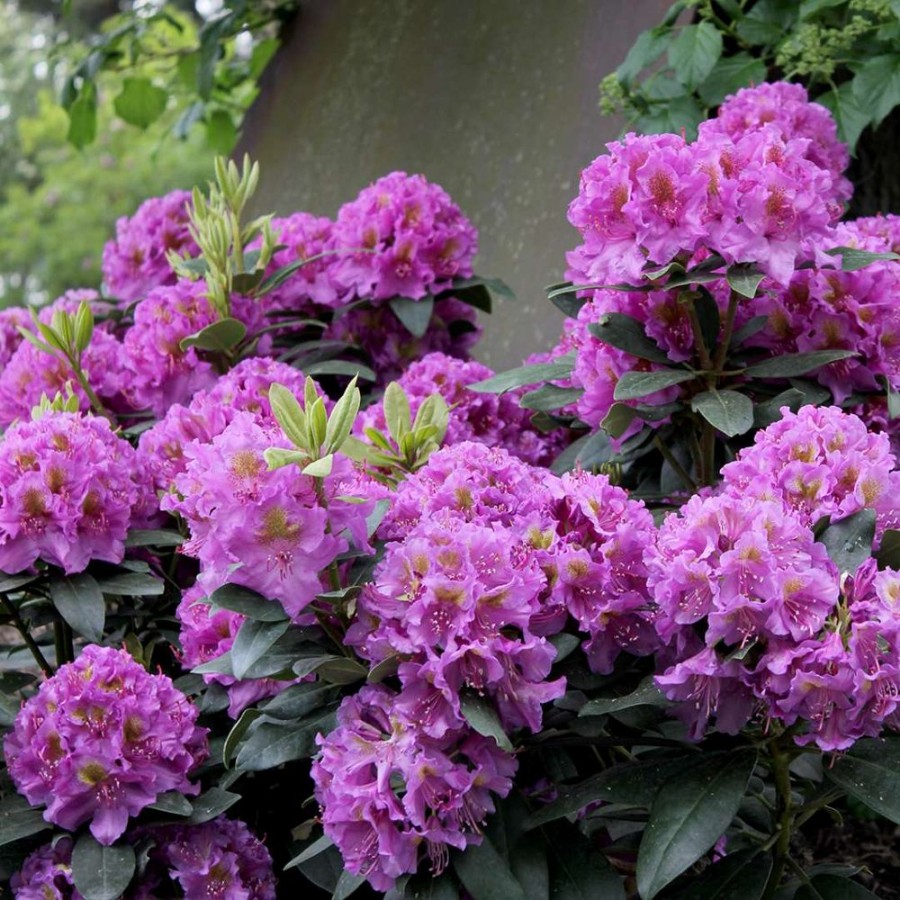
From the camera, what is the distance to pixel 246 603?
128 centimetres

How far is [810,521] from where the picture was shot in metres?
1.26

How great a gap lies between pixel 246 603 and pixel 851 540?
1.94ft

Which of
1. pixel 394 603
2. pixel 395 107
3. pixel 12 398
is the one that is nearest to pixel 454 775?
pixel 394 603

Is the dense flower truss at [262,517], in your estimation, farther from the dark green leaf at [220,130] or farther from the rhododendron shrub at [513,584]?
the dark green leaf at [220,130]

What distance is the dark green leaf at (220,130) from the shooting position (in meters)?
3.99

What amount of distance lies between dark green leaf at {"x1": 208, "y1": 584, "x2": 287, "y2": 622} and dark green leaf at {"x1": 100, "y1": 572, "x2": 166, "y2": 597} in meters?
0.39

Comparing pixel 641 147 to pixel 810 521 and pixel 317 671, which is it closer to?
pixel 810 521

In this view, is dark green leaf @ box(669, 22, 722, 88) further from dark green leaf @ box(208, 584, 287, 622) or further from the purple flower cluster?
dark green leaf @ box(208, 584, 287, 622)

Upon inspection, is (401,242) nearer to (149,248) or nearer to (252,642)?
(149,248)

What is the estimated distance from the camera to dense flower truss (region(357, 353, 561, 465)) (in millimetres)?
1922

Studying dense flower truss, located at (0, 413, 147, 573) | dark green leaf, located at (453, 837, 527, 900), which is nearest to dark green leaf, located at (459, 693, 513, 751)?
dark green leaf, located at (453, 837, 527, 900)

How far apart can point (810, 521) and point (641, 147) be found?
497 mm

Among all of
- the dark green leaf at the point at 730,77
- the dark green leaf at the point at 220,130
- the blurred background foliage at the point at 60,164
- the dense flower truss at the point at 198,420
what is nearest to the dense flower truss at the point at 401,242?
the dense flower truss at the point at 198,420

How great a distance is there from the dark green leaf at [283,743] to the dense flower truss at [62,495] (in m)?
0.40
